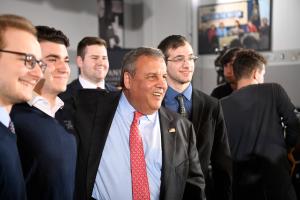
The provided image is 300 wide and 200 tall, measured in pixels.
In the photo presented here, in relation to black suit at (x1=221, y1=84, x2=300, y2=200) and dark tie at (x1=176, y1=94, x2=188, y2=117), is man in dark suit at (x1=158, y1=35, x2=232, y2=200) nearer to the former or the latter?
dark tie at (x1=176, y1=94, x2=188, y2=117)

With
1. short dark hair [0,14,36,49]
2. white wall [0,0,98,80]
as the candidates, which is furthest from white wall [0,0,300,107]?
short dark hair [0,14,36,49]

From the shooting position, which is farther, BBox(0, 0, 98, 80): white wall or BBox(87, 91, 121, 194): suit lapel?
BBox(0, 0, 98, 80): white wall

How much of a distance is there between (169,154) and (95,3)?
5.20 metres

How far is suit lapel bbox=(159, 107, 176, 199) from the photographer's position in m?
1.82

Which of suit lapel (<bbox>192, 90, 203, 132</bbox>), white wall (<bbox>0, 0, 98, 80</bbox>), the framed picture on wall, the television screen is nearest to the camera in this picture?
suit lapel (<bbox>192, 90, 203, 132</bbox>)

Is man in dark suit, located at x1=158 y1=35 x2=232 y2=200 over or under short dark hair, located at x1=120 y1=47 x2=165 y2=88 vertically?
under

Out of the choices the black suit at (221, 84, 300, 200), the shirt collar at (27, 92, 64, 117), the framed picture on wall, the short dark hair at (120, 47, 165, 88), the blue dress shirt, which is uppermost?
the framed picture on wall

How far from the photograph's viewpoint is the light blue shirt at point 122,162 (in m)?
1.82

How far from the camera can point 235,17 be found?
625cm

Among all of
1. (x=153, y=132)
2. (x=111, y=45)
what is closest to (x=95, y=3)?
(x=111, y=45)

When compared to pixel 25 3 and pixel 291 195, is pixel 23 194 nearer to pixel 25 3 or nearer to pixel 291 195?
pixel 291 195

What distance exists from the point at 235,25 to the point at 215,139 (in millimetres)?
4319

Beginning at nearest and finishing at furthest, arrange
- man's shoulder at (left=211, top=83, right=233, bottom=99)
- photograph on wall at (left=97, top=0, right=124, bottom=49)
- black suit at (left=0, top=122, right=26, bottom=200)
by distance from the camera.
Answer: black suit at (left=0, top=122, right=26, bottom=200), man's shoulder at (left=211, top=83, right=233, bottom=99), photograph on wall at (left=97, top=0, right=124, bottom=49)

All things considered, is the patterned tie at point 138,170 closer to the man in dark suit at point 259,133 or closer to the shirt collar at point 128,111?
the shirt collar at point 128,111
